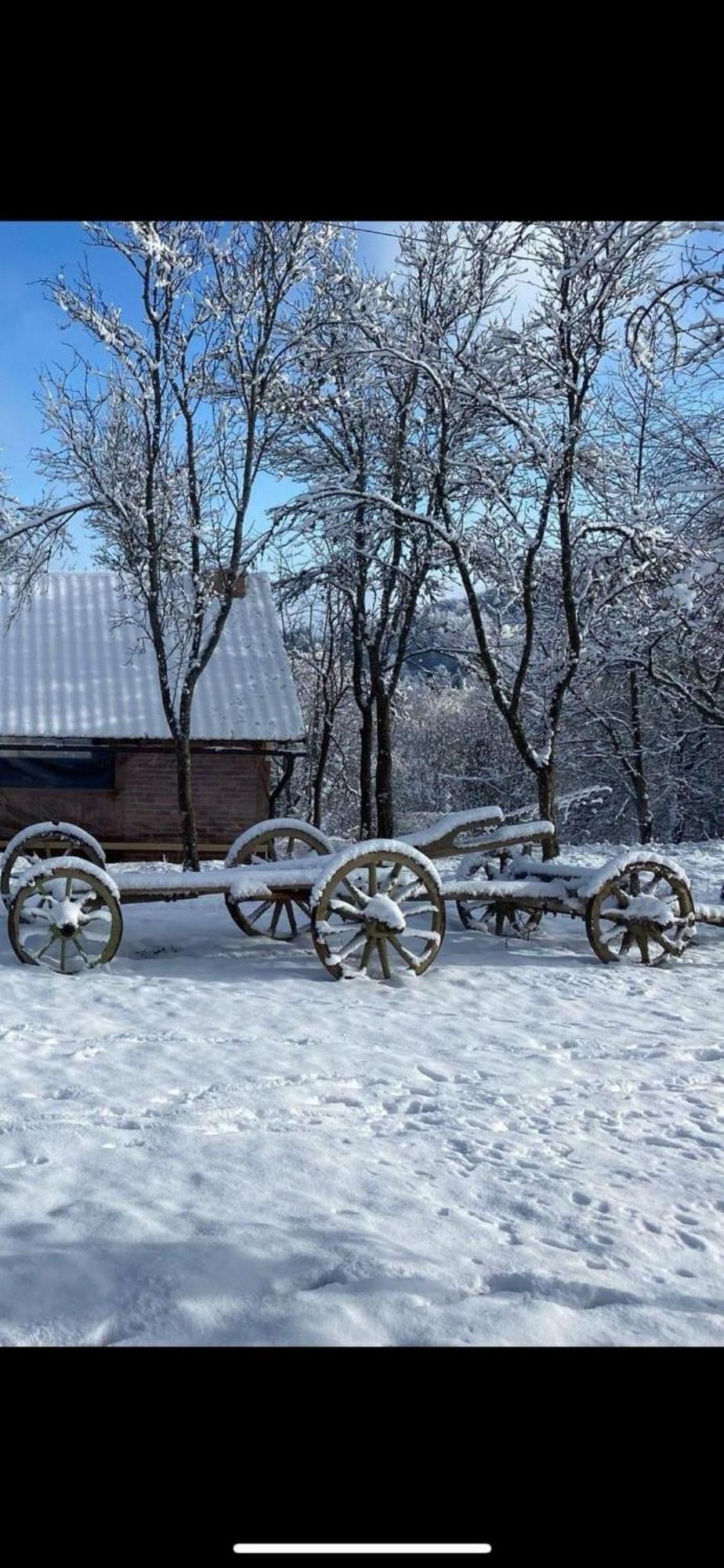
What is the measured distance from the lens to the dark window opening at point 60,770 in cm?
1576

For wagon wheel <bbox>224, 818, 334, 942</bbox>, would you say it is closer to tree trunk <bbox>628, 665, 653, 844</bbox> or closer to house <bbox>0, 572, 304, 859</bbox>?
house <bbox>0, 572, 304, 859</bbox>

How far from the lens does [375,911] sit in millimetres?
6281

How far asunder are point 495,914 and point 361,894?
2.29 m

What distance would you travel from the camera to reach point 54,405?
513 inches

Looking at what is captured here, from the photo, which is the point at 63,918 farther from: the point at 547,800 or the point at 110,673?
A: the point at 110,673

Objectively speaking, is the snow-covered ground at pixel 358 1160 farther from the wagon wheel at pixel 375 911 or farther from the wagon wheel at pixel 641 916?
the wagon wheel at pixel 641 916

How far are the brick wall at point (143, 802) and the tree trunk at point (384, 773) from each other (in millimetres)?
1804

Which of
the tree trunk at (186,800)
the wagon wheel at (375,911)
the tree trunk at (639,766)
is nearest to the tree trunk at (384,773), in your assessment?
the tree trunk at (186,800)

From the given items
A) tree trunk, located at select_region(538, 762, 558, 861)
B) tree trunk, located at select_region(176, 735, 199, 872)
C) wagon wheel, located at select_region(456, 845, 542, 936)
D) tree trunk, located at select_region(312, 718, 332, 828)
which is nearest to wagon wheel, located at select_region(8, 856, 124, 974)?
wagon wheel, located at select_region(456, 845, 542, 936)

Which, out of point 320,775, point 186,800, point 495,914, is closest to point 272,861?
point 495,914
